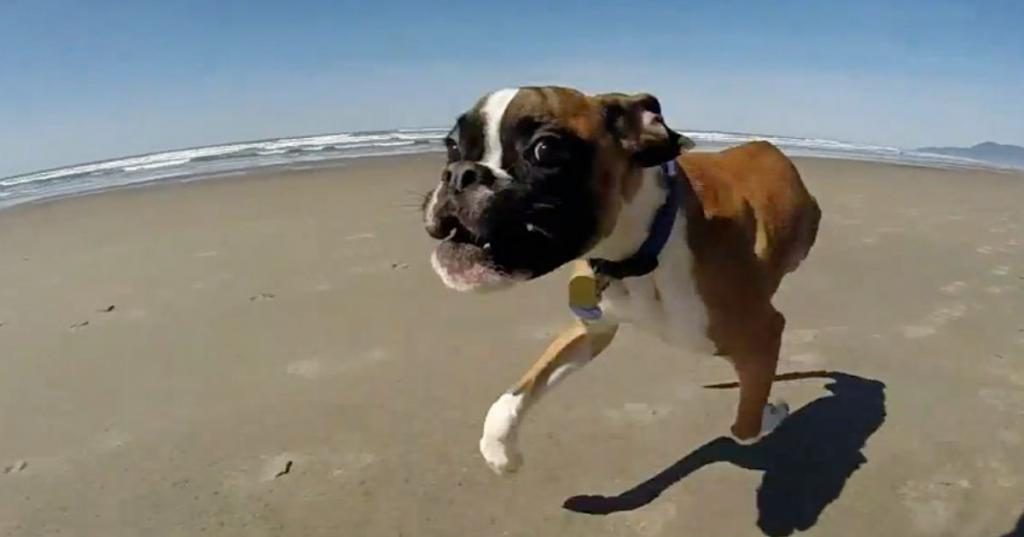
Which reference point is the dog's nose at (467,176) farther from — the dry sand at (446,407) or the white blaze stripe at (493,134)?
the dry sand at (446,407)

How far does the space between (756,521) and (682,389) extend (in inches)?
47.2

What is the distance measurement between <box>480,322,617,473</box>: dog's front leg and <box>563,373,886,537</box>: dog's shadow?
34cm

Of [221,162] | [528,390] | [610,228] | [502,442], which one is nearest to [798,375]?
[528,390]

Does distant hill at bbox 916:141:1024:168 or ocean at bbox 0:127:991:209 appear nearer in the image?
ocean at bbox 0:127:991:209

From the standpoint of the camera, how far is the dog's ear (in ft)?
9.96

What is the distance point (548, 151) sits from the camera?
2764mm

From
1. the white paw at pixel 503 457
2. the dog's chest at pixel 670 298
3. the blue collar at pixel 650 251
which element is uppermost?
the blue collar at pixel 650 251

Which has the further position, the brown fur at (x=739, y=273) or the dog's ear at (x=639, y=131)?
the brown fur at (x=739, y=273)

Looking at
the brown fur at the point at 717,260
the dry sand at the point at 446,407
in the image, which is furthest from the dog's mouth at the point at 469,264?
the dry sand at the point at 446,407

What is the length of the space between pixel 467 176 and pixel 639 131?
0.70 meters

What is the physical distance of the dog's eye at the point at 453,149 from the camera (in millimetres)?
2953

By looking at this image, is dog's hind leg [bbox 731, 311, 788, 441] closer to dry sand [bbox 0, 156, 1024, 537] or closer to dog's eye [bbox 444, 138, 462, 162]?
dry sand [bbox 0, 156, 1024, 537]

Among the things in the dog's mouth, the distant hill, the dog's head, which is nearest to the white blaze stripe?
the dog's head

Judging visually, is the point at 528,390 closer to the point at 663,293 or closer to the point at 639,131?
the point at 663,293
